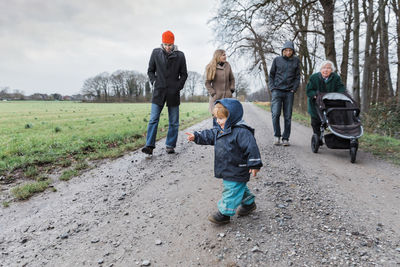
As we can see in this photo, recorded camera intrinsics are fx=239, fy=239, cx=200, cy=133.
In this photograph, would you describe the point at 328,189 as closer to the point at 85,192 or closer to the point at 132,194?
the point at 132,194

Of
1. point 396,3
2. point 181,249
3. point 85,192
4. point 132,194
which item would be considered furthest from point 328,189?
point 396,3

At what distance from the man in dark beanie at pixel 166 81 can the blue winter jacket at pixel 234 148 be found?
2802 millimetres

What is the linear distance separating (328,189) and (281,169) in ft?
3.03

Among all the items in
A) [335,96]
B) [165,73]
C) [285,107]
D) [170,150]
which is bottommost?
[170,150]

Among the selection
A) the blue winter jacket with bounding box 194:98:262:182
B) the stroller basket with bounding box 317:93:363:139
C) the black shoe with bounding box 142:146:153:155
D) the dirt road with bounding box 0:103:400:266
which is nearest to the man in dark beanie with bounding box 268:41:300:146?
the stroller basket with bounding box 317:93:363:139

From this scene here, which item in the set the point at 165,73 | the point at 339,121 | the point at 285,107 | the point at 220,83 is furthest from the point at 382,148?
the point at 165,73

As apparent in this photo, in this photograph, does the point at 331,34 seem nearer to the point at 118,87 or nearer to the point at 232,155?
the point at 232,155

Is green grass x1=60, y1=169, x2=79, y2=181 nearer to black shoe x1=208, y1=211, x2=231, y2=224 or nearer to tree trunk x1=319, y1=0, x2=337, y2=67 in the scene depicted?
black shoe x1=208, y1=211, x2=231, y2=224

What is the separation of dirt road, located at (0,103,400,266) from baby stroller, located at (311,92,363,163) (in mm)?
877

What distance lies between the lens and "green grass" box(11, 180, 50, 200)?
310cm

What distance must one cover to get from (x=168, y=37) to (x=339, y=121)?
397 cm

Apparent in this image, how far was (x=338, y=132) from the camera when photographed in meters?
4.71

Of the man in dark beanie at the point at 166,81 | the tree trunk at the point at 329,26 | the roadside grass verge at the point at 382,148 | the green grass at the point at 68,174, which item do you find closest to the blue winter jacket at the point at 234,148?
the green grass at the point at 68,174

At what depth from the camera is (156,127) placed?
516 centimetres
